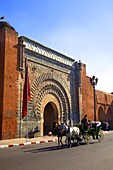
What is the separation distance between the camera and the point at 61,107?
22625mm

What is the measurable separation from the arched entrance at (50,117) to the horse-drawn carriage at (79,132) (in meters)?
7.64

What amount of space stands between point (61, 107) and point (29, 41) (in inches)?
271

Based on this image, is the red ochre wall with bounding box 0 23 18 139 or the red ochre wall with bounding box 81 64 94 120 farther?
the red ochre wall with bounding box 81 64 94 120

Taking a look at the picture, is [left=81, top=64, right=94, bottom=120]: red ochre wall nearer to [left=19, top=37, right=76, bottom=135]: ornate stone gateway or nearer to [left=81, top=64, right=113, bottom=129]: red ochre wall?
[left=81, top=64, right=113, bottom=129]: red ochre wall

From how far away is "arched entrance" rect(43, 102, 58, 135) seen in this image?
22.1 m

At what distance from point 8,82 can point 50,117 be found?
6971 millimetres

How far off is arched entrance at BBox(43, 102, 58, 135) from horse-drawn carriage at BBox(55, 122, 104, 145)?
7.64m

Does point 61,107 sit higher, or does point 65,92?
point 65,92

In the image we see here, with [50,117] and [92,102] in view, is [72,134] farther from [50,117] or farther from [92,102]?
[92,102]

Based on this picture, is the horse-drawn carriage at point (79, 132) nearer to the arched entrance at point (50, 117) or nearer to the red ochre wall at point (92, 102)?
the arched entrance at point (50, 117)

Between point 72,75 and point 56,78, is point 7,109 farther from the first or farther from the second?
point 72,75

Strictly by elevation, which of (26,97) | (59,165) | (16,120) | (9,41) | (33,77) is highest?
(9,41)

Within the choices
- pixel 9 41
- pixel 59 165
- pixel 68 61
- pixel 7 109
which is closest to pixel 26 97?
pixel 7 109

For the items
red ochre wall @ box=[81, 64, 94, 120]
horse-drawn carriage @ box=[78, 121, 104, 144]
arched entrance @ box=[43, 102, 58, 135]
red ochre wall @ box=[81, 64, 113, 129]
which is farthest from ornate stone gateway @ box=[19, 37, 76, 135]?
horse-drawn carriage @ box=[78, 121, 104, 144]
